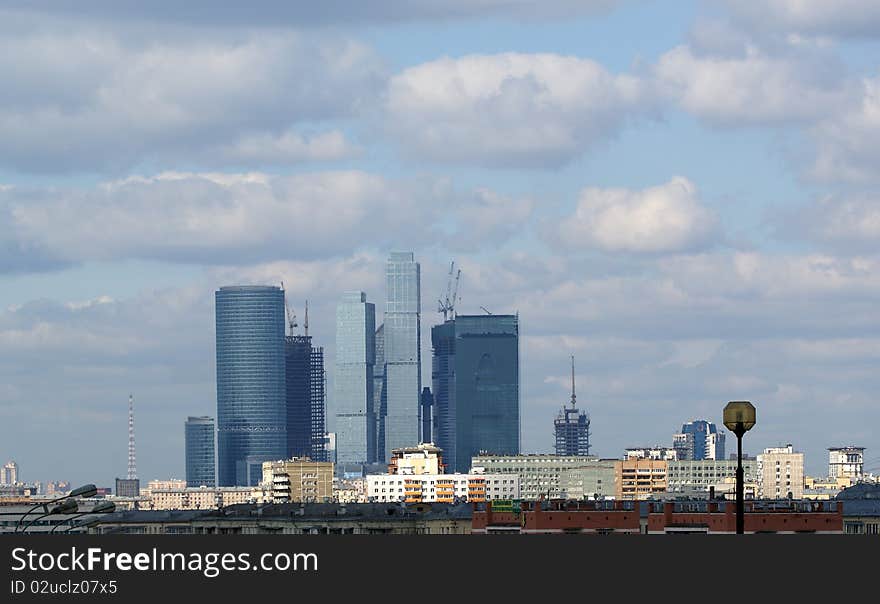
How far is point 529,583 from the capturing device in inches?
1417

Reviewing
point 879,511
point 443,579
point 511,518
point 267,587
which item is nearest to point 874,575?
→ point 443,579

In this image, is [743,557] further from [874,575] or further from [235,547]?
[235,547]

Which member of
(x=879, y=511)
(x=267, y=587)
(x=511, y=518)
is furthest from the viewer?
(x=879, y=511)

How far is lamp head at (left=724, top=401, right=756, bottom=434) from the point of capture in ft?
147

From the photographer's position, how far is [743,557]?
3609 centimetres

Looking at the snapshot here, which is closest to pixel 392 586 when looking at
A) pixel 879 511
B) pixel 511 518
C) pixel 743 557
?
pixel 743 557

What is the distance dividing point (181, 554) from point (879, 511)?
16876 cm

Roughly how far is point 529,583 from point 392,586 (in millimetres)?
2309

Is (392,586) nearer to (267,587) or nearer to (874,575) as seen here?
(267,587)

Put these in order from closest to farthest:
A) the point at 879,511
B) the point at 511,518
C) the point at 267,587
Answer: the point at 267,587 → the point at 511,518 → the point at 879,511

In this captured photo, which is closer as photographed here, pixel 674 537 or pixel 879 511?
pixel 674 537

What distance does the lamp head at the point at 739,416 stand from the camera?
44.8 m

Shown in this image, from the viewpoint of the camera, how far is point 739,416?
1768 inches

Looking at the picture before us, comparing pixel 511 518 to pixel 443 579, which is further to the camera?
pixel 511 518
